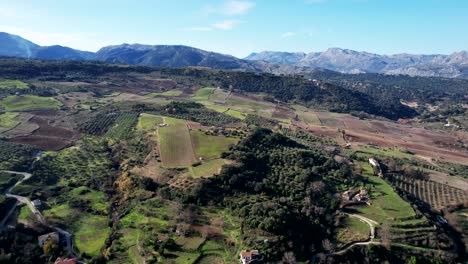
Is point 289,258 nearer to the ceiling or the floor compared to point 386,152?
nearer to the ceiling

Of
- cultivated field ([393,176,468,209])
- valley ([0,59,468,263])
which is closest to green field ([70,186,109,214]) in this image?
valley ([0,59,468,263])

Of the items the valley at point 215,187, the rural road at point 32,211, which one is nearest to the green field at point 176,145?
the valley at point 215,187

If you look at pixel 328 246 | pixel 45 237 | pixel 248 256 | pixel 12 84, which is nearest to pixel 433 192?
pixel 328 246

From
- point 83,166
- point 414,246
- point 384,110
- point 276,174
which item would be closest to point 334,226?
point 414,246

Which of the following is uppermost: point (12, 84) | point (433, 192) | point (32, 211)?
point (12, 84)

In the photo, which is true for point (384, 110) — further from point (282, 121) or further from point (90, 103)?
point (90, 103)

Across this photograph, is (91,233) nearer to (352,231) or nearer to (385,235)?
(352,231)

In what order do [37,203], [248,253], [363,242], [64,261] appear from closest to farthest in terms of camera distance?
[64,261] < [248,253] < [363,242] < [37,203]

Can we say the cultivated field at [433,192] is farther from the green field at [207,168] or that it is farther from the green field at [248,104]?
the green field at [248,104]
